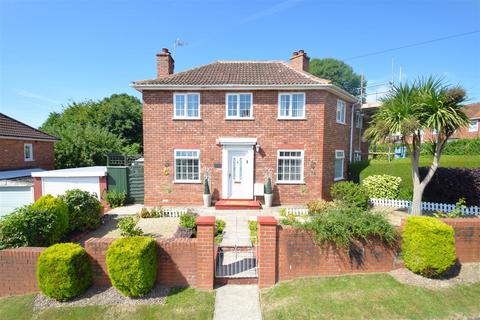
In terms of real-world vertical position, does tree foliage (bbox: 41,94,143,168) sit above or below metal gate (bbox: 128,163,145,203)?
above

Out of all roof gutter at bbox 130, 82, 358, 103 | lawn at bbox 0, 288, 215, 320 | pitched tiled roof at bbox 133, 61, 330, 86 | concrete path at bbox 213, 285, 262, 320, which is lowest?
lawn at bbox 0, 288, 215, 320

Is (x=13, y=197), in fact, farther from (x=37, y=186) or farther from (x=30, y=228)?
(x=30, y=228)

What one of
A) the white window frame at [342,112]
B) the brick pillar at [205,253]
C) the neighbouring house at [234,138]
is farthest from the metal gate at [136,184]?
the white window frame at [342,112]

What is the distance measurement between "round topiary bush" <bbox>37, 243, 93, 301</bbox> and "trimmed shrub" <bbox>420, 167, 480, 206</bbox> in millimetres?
14367

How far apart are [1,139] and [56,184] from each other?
299 inches

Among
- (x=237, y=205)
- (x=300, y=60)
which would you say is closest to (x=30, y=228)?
(x=237, y=205)

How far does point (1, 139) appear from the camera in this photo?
627 inches

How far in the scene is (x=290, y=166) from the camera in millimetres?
12734

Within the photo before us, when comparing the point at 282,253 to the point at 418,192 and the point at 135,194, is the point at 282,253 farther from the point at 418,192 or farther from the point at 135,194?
the point at 135,194

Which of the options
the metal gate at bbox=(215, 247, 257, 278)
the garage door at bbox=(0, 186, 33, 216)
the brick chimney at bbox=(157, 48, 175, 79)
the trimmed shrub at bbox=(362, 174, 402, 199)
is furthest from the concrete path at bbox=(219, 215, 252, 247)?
the garage door at bbox=(0, 186, 33, 216)

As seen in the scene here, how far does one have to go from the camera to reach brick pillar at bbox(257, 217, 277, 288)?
545 cm

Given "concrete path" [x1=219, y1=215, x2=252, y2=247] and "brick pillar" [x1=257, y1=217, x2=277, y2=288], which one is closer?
"brick pillar" [x1=257, y1=217, x2=277, y2=288]

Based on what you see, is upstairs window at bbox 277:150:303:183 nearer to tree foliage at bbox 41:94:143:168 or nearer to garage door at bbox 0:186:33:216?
garage door at bbox 0:186:33:216

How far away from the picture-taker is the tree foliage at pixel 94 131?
21.1m
